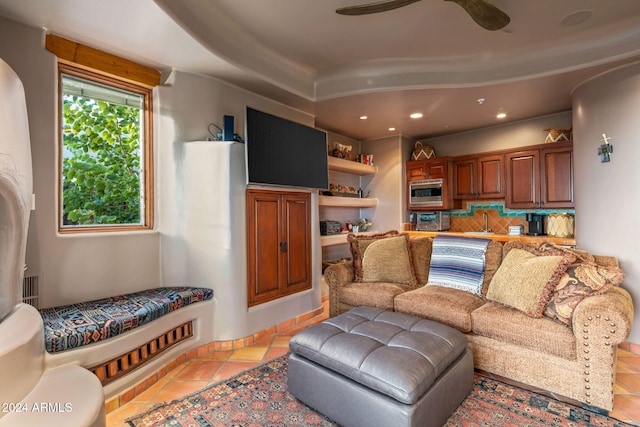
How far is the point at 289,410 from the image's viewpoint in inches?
77.3

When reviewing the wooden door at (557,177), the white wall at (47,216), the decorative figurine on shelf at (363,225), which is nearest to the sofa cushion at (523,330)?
the wooden door at (557,177)

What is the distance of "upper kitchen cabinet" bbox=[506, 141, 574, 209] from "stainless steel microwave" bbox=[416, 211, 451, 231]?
933 millimetres

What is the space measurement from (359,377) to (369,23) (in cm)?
261

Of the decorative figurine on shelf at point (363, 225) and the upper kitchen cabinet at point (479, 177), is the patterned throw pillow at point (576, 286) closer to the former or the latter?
the upper kitchen cabinet at point (479, 177)

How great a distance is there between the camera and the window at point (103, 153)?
2.49 meters

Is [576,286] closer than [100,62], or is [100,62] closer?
[576,286]

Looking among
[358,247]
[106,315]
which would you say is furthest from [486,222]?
[106,315]

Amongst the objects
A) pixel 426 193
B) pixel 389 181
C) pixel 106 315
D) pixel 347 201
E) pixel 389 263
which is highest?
pixel 389 181

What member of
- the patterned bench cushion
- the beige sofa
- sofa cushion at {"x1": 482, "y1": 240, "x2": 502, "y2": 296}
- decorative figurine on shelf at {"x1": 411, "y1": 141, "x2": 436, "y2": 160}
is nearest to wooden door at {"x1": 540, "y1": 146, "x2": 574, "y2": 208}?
the beige sofa

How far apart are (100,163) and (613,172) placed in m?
4.58

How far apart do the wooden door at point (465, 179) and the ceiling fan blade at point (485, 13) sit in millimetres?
3020

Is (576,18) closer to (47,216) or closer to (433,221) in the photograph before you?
(433,221)

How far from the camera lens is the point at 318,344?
1.95 meters

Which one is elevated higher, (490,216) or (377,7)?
(377,7)
